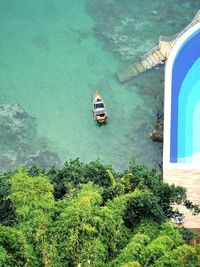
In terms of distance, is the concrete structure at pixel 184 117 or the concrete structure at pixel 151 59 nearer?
the concrete structure at pixel 184 117

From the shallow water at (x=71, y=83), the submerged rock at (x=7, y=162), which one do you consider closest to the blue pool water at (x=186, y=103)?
the shallow water at (x=71, y=83)

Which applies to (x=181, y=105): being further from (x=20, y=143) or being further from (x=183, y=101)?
(x=20, y=143)

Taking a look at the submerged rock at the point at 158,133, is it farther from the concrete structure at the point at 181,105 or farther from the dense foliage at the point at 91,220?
the dense foliage at the point at 91,220

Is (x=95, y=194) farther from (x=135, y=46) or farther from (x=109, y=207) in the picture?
(x=135, y=46)

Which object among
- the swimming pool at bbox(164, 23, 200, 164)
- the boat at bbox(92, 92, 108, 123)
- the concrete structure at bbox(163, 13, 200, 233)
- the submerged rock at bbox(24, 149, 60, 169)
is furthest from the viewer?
the boat at bbox(92, 92, 108, 123)

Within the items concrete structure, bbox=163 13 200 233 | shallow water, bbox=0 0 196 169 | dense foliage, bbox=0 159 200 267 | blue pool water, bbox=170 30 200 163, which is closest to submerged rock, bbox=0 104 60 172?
shallow water, bbox=0 0 196 169

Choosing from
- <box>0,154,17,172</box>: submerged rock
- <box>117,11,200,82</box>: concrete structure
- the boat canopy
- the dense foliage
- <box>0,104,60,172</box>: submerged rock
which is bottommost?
the dense foliage

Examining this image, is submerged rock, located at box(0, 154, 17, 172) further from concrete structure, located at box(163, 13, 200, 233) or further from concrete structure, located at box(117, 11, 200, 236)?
concrete structure, located at box(163, 13, 200, 233)

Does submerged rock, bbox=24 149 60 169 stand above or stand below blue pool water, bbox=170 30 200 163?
below

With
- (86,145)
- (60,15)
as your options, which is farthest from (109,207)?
(60,15)
